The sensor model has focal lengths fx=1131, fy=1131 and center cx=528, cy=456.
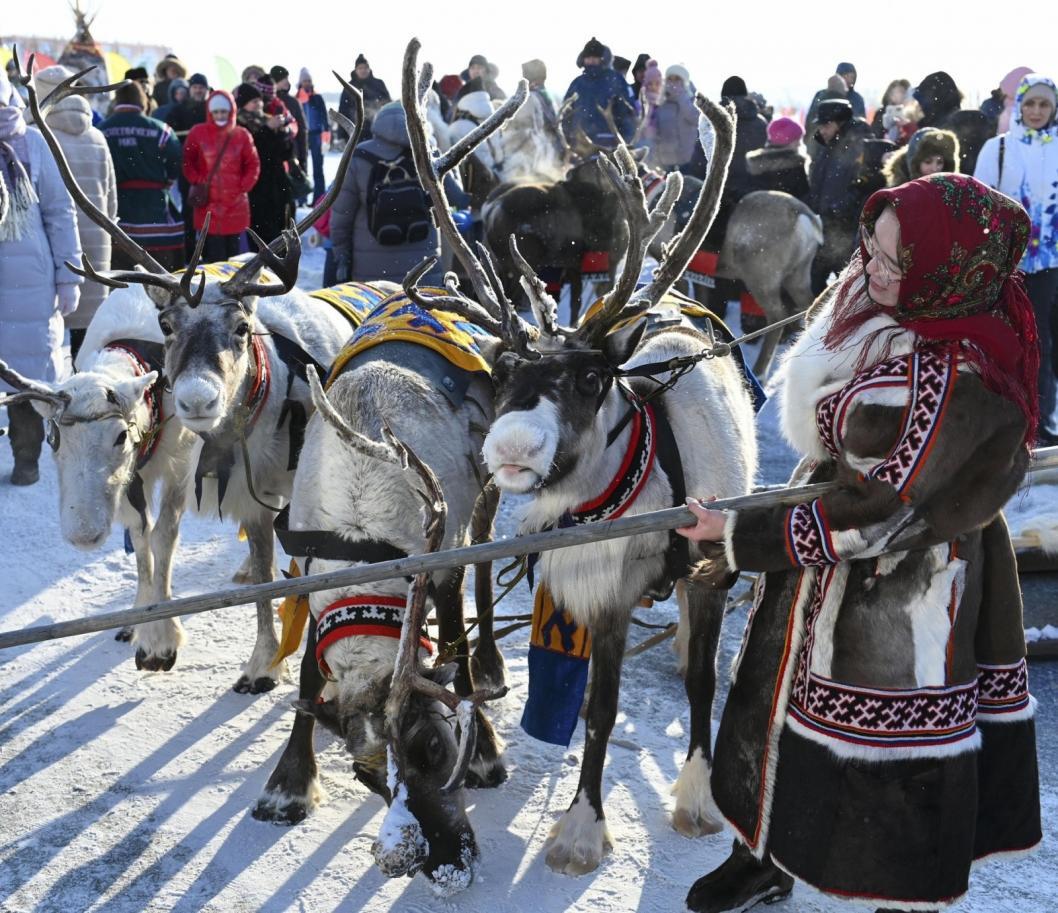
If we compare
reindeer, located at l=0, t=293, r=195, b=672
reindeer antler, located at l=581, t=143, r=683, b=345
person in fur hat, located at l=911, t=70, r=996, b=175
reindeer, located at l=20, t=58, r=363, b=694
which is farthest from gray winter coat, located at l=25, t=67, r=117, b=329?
person in fur hat, located at l=911, t=70, r=996, b=175

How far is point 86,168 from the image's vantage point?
20.6 ft

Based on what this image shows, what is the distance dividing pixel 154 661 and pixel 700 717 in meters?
2.08

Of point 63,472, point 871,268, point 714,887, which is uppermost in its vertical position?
point 871,268

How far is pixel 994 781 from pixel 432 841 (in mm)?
1370

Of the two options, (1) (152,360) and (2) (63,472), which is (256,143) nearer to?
(1) (152,360)

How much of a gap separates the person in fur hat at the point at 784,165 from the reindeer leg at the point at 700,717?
6.19 m

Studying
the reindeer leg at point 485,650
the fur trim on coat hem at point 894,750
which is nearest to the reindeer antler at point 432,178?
the reindeer leg at point 485,650

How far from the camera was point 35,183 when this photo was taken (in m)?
5.56

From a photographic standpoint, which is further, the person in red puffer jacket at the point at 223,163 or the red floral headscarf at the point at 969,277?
the person in red puffer jacket at the point at 223,163

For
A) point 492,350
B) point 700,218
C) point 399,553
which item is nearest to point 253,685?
point 399,553

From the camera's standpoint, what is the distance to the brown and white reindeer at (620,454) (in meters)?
2.84

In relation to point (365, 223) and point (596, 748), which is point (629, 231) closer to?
point (596, 748)

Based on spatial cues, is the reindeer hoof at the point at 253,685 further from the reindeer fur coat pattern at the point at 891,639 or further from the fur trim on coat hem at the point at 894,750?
the fur trim on coat hem at the point at 894,750

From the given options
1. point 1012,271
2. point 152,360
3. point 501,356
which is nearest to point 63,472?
point 152,360
